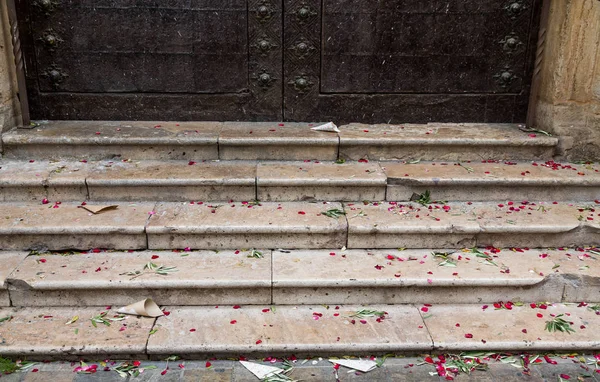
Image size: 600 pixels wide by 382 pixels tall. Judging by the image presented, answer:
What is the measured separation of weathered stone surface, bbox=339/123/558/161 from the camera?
4.31 meters

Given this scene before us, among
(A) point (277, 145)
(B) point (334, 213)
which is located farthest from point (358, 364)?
(A) point (277, 145)

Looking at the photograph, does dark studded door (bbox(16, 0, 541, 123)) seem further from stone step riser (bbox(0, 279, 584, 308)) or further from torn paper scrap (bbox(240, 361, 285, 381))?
torn paper scrap (bbox(240, 361, 285, 381))

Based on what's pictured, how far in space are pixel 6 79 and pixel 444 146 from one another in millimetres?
3424

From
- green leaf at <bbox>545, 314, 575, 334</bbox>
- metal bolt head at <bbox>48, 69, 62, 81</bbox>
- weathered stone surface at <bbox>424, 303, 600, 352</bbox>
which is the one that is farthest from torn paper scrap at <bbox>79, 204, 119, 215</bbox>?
green leaf at <bbox>545, 314, 575, 334</bbox>

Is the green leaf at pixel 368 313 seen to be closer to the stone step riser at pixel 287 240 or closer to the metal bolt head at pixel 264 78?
the stone step riser at pixel 287 240

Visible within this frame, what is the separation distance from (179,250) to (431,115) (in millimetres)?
2494

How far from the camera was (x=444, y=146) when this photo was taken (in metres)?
4.34

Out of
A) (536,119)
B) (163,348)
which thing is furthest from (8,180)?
(536,119)

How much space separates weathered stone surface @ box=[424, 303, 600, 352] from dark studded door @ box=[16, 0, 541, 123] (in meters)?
2.01

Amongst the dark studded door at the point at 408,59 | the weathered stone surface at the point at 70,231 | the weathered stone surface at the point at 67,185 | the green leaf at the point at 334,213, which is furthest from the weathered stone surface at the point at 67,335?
the dark studded door at the point at 408,59

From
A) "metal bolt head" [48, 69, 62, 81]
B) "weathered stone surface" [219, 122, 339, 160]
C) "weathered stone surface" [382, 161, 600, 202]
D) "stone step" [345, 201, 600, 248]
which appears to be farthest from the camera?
"metal bolt head" [48, 69, 62, 81]

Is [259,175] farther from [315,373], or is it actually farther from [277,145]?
[315,373]

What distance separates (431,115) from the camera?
4.80 meters

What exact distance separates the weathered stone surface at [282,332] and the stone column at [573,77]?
215 centimetres
